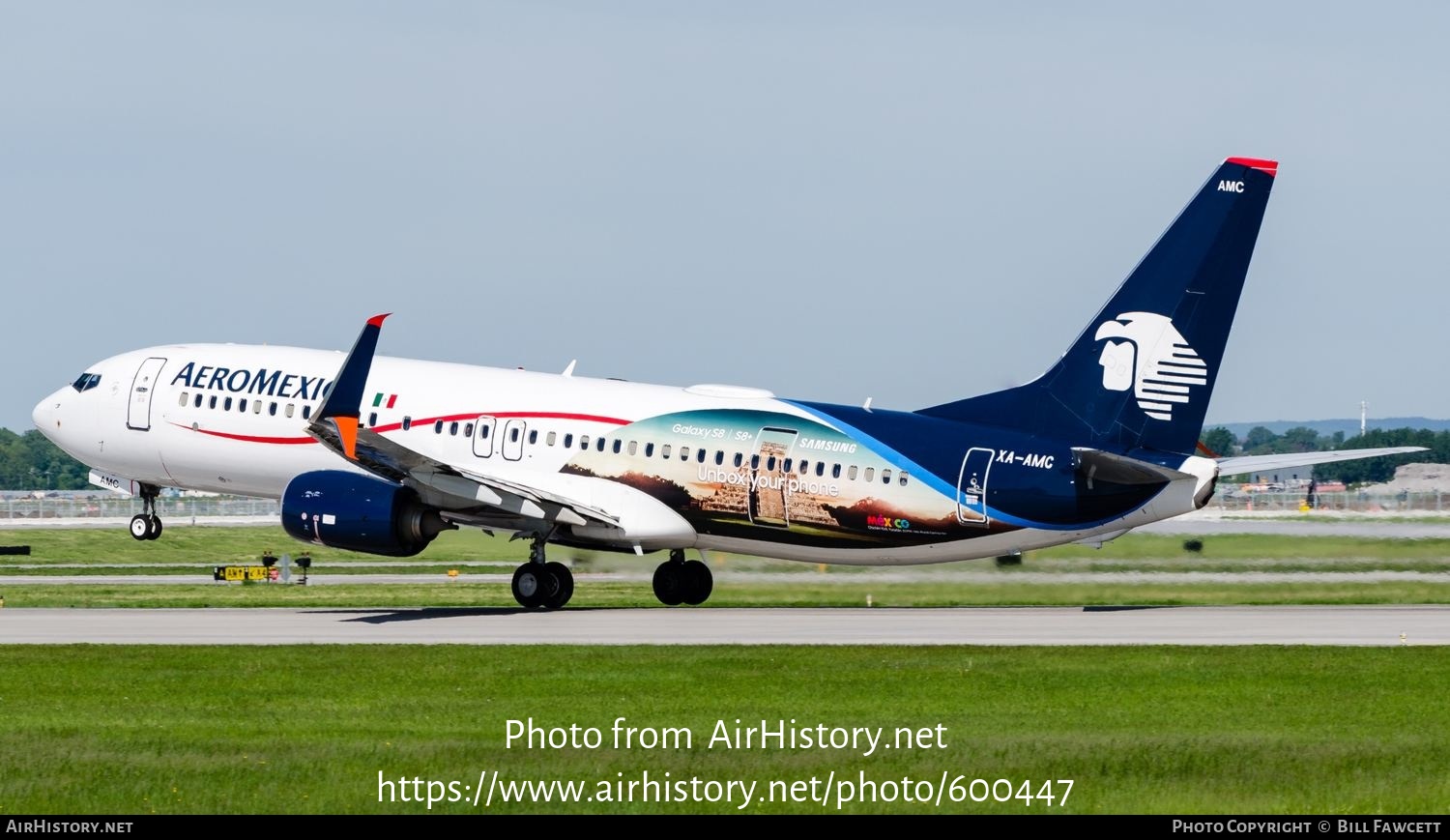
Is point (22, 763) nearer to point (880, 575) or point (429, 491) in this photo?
point (429, 491)

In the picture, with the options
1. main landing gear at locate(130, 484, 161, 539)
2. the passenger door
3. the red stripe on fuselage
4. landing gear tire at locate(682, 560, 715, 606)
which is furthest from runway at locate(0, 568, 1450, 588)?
main landing gear at locate(130, 484, 161, 539)

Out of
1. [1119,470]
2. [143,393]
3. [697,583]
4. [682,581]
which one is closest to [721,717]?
[1119,470]

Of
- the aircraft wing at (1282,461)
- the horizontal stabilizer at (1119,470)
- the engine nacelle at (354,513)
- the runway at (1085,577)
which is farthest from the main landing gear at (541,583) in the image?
the aircraft wing at (1282,461)

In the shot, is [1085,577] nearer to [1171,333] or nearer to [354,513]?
[1171,333]

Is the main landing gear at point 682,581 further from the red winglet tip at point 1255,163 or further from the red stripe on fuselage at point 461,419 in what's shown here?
the red winglet tip at point 1255,163

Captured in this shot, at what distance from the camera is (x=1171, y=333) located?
36188 mm

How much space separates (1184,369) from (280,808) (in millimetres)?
23073

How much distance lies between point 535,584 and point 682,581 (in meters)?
3.41

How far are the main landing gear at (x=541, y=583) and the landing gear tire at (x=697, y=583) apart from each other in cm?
271

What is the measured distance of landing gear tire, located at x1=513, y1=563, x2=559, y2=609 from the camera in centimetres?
4116

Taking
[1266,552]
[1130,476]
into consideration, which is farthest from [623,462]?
[1266,552]

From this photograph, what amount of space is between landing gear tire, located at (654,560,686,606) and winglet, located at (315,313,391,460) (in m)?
8.30

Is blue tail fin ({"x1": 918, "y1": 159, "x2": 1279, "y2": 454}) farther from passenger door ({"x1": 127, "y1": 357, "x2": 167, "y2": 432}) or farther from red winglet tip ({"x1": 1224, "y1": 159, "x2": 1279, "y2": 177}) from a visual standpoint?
passenger door ({"x1": 127, "y1": 357, "x2": 167, "y2": 432})

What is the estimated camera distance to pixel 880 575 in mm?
41188
